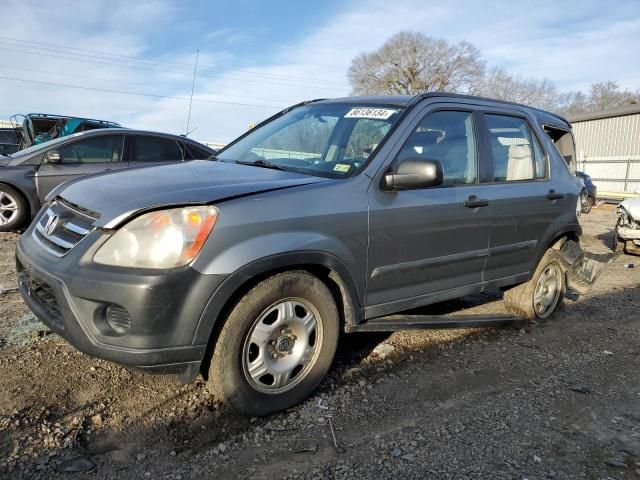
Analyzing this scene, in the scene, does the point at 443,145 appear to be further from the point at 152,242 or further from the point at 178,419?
the point at 178,419

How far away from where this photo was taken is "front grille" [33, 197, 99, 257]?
8.63ft

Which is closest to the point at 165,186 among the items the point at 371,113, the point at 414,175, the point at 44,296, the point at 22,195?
the point at 44,296

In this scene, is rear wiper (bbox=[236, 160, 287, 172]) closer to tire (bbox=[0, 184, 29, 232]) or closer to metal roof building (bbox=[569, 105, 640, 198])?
tire (bbox=[0, 184, 29, 232])

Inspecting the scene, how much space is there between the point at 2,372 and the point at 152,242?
1564 mm

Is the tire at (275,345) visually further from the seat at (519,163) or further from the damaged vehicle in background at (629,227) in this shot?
the damaged vehicle in background at (629,227)

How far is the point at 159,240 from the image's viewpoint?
242cm

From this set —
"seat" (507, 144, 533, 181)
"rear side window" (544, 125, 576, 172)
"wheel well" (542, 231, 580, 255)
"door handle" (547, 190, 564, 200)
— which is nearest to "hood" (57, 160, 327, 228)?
"seat" (507, 144, 533, 181)

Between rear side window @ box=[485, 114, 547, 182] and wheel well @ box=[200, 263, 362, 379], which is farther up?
rear side window @ box=[485, 114, 547, 182]

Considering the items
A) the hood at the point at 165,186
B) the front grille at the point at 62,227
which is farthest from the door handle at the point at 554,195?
the front grille at the point at 62,227

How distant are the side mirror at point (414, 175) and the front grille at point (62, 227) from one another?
1688mm

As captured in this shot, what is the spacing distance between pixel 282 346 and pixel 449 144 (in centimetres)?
195

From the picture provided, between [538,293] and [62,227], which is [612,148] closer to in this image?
[538,293]

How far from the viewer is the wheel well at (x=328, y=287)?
2.62m

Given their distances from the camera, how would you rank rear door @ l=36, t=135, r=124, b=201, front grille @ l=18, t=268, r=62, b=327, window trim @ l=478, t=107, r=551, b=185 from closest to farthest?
front grille @ l=18, t=268, r=62, b=327
window trim @ l=478, t=107, r=551, b=185
rear door @ l=36, t=135, r=124, b=201
